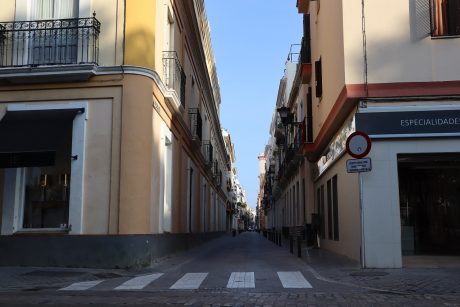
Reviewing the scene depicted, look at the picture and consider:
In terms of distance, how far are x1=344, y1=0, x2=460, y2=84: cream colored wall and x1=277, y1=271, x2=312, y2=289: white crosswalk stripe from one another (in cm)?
468

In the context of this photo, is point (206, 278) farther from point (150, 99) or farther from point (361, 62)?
point (361, 62)

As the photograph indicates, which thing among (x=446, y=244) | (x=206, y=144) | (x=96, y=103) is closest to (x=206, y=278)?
(x=96, y=103)

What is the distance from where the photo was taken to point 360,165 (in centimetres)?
1125

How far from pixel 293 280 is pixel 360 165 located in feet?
9.19

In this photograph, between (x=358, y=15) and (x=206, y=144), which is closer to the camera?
(x=358, y=15)

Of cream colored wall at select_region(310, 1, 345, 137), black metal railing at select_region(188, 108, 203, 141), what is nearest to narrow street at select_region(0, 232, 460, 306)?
cream colored wall at select_region(310, 1, 345, 137)

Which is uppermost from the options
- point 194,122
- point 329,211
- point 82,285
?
point 194,122

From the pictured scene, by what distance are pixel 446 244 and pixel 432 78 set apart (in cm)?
557

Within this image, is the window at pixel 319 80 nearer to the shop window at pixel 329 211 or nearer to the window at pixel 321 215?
the shop window at pixel 329 211

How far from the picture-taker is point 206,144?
105 feet

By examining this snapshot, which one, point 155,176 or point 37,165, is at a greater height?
point 37,165

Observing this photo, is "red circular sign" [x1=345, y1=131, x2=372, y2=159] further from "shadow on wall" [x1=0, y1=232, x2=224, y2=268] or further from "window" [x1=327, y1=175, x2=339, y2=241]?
"window" [x1=327, y1=175, x2=339, y2=241]

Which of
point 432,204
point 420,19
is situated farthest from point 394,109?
point 432,204

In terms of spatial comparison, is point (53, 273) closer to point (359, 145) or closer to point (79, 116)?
point (79, 116)
